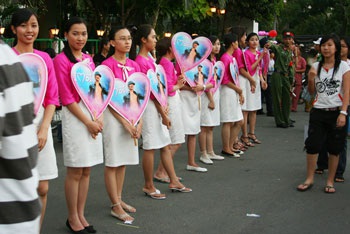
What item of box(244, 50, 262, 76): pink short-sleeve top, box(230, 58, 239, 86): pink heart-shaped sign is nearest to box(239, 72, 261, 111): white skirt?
box(244, 50, 262, 76): pink short-sleeve top

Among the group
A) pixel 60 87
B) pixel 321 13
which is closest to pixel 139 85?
pixel 60 87

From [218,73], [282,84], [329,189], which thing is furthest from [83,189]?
[282,84]

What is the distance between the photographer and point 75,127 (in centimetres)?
407

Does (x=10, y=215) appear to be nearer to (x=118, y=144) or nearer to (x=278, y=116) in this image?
(x=118, y=144)

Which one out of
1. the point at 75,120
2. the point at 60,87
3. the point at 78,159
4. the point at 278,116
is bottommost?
the point at 278,116

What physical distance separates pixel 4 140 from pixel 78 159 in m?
2.43

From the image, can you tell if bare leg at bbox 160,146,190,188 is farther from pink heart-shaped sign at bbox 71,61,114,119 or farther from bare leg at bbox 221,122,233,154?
bare leg at bbox 221,122,233,154

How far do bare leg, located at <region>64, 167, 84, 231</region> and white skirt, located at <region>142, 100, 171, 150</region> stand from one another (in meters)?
1.10

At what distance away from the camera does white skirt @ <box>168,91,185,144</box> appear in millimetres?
5617

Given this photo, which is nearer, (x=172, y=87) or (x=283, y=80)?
(x=172, y=87)

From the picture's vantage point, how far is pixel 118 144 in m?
4.53

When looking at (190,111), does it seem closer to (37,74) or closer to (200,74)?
(200,74)

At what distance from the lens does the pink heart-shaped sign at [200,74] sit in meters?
6.28

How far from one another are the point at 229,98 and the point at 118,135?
3293 mm
